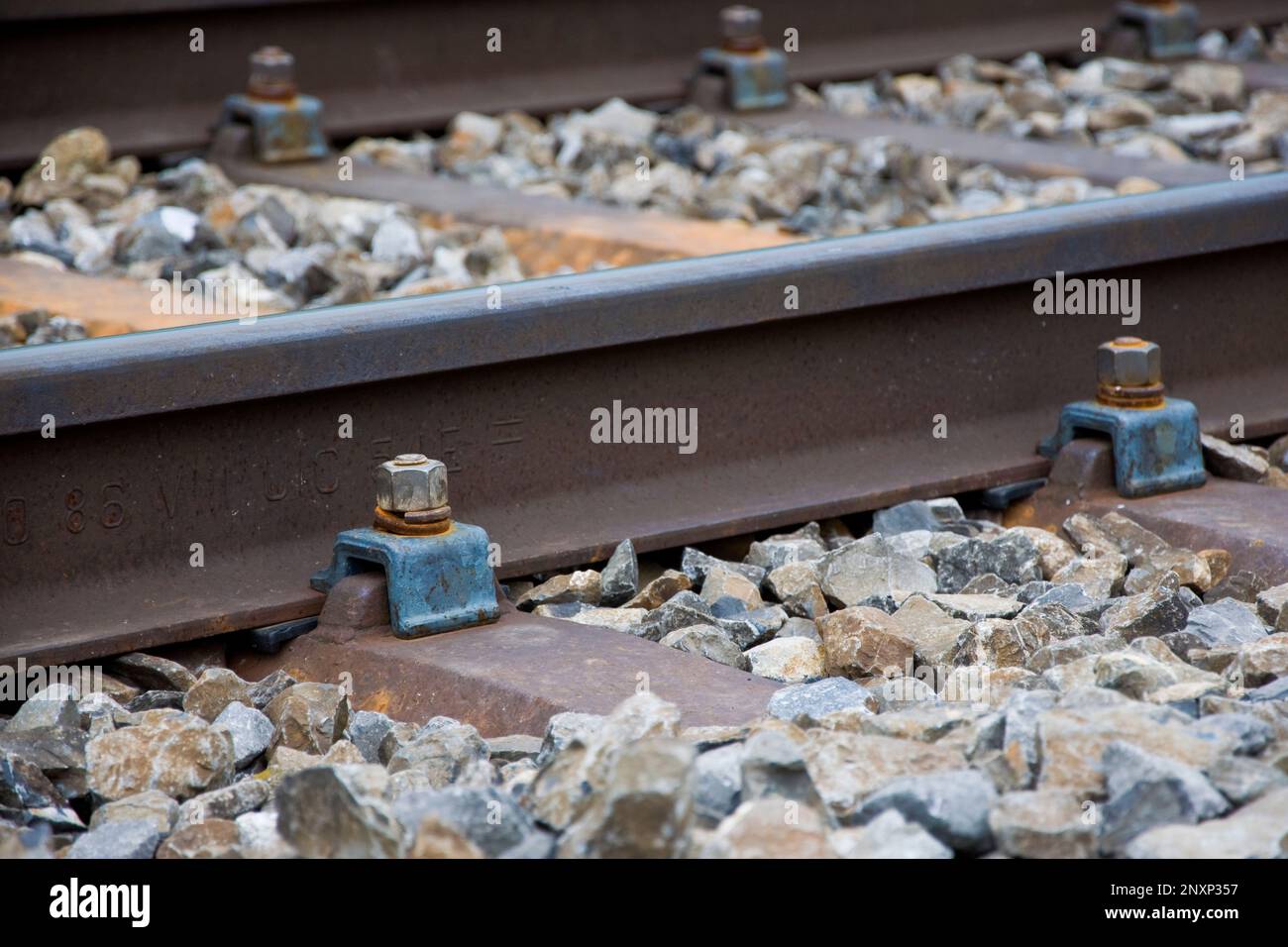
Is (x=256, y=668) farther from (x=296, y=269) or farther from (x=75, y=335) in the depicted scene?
(x=296, y=269)

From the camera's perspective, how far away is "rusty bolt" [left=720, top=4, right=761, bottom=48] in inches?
278

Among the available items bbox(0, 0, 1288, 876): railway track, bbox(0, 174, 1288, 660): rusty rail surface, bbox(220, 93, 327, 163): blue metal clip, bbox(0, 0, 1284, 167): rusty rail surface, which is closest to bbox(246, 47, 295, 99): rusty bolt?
bbox(220, 93, 327, 163): blue metal clip

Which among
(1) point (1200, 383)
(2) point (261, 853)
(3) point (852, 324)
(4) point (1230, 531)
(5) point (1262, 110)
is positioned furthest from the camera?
Result: (5) point (1262, 110)

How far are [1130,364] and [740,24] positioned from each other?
376cm

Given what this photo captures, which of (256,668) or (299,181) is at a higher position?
(299,181)

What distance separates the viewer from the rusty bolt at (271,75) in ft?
20.0

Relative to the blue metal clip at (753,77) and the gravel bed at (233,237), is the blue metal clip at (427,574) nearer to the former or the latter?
the gravel bed at (233,237)

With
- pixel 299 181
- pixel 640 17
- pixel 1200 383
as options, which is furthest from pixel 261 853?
pixel 640 17

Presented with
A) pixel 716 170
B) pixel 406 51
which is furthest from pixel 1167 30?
pixel 406 51

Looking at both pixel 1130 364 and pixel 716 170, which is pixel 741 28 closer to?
pixel 716 170

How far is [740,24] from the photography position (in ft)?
23.2

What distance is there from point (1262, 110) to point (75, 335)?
4.67m

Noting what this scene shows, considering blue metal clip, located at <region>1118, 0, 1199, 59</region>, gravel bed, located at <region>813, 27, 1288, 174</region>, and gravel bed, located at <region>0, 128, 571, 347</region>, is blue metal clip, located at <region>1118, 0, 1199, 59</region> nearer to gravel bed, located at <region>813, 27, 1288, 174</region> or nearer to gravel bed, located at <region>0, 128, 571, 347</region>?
Answer: gravel bed, located at <region>813, 27, 1288, 174</region>

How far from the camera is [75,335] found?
166 inches
